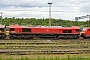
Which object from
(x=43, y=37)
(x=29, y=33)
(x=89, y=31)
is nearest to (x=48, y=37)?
(x=43, y=37)

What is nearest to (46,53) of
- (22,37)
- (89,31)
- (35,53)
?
(35,53)

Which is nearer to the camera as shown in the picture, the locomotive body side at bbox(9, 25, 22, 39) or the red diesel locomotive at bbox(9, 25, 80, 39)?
the locomotive body side at bbox(9, 25, 22, 39)

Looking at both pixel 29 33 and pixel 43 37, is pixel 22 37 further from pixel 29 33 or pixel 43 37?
pixel 43 37

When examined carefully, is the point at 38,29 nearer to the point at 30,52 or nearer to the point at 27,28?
the point at 27,28

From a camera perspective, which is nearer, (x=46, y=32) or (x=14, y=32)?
(x=14, y=32)

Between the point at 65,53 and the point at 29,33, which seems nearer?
the point at 65,53

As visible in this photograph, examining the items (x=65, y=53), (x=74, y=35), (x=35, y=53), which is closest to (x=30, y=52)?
(x=35, y=53)

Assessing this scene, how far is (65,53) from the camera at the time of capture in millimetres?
20391

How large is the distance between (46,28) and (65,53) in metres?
21.3

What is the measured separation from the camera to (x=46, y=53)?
20156 mm

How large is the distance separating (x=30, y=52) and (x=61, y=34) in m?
21.0

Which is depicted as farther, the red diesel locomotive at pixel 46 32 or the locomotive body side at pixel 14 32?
the red diesel locomotive at pixel 46 32

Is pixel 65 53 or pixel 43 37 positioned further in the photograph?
pixel 43 37

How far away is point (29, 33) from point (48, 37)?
12.4ft
